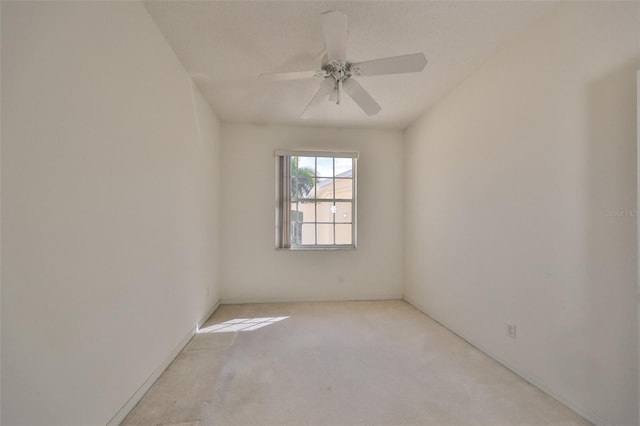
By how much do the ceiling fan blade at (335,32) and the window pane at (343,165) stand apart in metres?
2.28

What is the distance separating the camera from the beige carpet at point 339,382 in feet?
5.31

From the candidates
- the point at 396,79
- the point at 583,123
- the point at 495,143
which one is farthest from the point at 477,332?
the point at 396,79

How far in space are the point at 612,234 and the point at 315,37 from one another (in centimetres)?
230

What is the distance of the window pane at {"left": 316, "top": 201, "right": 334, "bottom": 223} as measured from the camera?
4191mm

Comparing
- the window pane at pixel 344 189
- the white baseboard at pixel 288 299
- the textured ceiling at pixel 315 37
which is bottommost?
the white baseboard at pixel 288 299

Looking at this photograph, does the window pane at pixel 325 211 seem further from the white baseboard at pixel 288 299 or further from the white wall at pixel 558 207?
the white wall at pixel 558 207

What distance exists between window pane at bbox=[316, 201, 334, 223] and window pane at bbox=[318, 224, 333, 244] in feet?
0.36

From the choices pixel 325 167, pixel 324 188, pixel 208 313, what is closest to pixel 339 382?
pixel 208 313

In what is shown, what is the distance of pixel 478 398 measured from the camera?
1780 millimetres

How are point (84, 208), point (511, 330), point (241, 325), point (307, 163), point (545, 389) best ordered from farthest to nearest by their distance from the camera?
point (307, 163)
point (241, 325)
point (511, 330)
point (545, 389)
point (84, 208)

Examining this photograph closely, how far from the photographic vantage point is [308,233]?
4.16 m

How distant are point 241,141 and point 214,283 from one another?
6.76ft

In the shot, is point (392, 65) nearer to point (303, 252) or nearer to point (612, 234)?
point (612, 234)

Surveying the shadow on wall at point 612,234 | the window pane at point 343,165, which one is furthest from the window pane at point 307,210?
the shadow on wall at point 612,234
